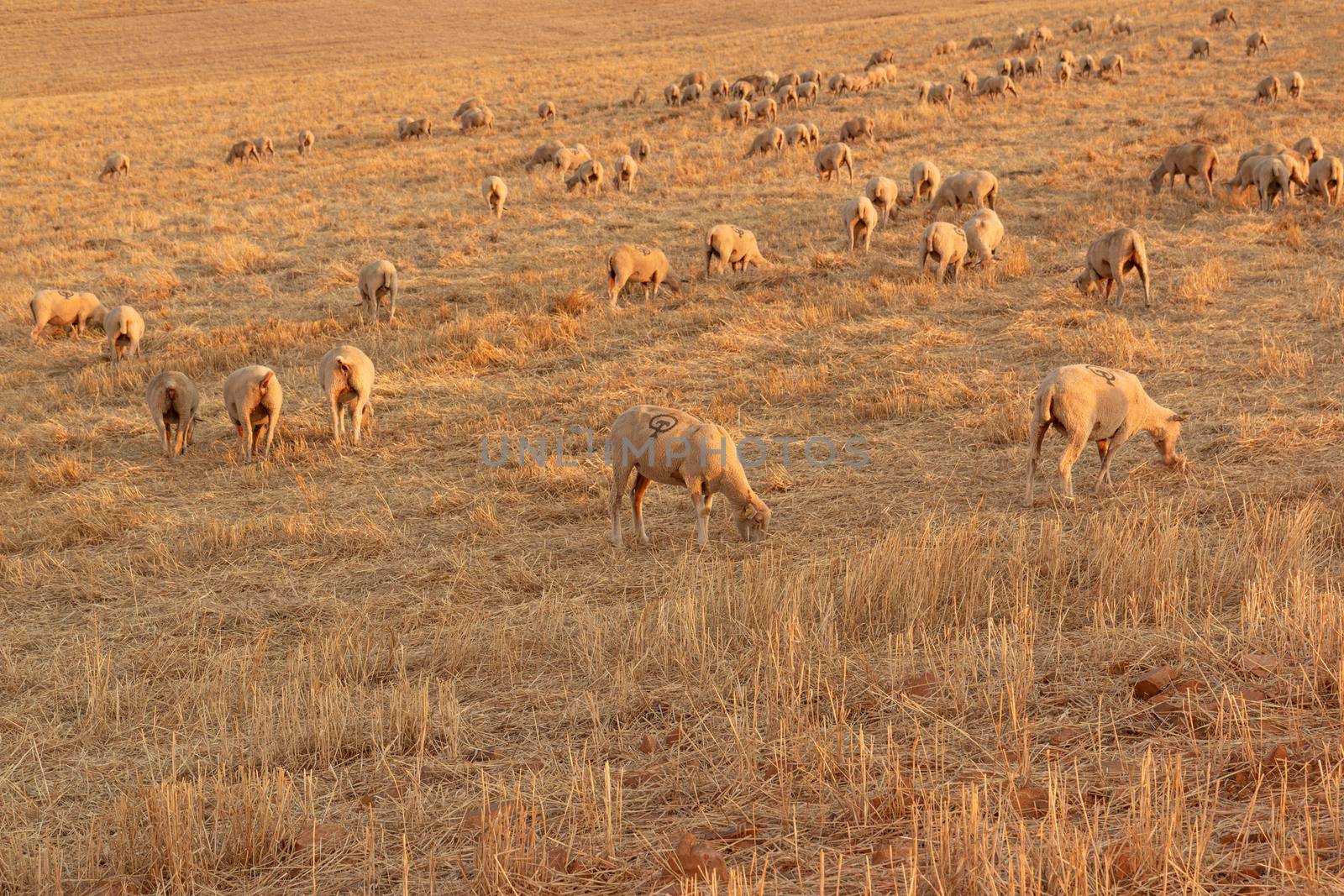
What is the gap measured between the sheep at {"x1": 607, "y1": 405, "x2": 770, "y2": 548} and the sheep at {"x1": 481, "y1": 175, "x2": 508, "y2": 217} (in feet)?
51.1

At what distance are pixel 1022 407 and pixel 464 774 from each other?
752cm

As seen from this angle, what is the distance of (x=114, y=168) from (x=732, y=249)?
68.2ft

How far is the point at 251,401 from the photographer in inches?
459

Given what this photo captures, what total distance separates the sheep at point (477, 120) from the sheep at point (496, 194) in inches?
493

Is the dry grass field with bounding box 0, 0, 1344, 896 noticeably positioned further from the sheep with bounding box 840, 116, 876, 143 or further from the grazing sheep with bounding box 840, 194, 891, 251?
the sheep with bounding box 840, 116, 876, 143

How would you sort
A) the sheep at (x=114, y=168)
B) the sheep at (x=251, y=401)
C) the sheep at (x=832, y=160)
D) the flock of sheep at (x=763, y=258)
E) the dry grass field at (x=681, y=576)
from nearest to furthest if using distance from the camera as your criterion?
1. the dry grass field at (x=681, y=576)
2. the flock of sheep at (x=763, y=258)
3. the sheep at (x=251, y=401)
4. the sheep at (x=832, y=160)
5. the sheep at (x=114, y=168)

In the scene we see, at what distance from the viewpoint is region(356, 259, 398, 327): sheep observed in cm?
1681

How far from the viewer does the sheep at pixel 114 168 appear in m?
30.7

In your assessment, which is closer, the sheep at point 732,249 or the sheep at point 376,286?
the sheep at point 376,286

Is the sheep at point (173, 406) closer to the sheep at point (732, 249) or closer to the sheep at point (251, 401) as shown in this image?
the sheep at point (251, 401)

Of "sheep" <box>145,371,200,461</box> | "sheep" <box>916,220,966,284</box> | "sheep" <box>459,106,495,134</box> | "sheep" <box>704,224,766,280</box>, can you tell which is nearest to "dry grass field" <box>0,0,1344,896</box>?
"sheep" <box>145,371,200,461</box>

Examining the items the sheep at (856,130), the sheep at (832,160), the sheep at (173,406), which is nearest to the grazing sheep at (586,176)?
the sheep at (832,160)

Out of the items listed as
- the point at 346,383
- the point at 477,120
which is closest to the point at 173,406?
the point at 346,383

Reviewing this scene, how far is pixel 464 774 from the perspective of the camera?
199 inches
